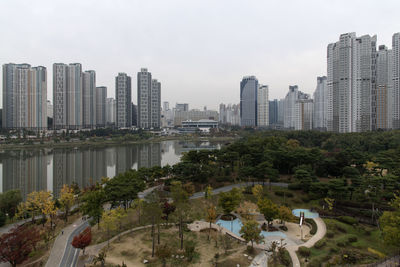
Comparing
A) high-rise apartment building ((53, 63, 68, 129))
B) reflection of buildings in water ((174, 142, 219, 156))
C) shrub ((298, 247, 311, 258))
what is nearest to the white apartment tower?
reflection of buildings in water ((174, 142, 219, 156))

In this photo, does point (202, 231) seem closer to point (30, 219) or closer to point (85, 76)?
point (30, 219)

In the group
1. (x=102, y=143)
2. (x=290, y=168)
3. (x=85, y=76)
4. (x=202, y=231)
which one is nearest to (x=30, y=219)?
(x=202, y=231)

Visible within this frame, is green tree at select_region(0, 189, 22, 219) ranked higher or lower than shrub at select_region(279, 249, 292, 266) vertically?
higher

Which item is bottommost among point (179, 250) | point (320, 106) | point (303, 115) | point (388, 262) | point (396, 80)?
point (179, 250)

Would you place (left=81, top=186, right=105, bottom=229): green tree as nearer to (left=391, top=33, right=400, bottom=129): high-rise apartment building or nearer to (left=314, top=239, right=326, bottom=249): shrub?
(left=314, top=239, right=326, bottom=249): shrub

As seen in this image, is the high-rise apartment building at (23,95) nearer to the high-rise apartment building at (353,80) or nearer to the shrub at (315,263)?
the high-rise apartment building at (353,80)

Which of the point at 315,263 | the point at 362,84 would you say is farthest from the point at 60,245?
the point at 362,84

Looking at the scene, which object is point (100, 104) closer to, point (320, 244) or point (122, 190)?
point (122, 190)
